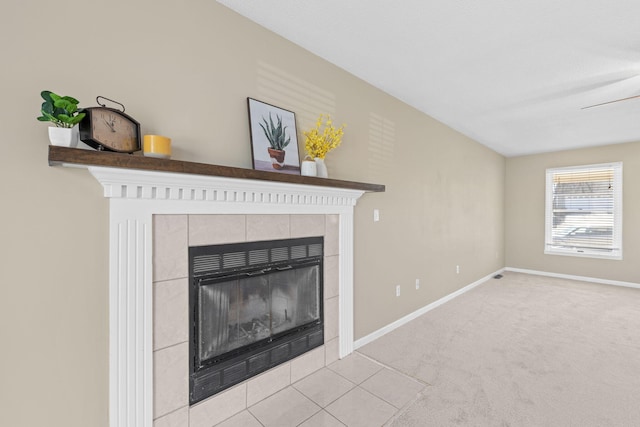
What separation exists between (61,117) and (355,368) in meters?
2.49

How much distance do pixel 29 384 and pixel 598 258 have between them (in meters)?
7.49

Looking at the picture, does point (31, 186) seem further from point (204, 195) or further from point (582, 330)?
point (582, 330)

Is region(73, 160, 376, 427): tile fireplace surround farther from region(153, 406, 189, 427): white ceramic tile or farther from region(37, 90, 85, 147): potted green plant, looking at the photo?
region(37, 90, 85, 147): potted green plant

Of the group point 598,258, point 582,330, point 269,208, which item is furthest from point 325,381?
point 598,258

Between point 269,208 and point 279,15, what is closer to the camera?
point 279,15

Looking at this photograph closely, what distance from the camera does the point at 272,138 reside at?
1.99 m

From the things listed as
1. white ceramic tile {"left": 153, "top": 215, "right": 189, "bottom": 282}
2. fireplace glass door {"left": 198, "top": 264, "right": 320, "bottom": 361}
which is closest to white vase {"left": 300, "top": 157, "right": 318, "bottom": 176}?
fireplace glass door {"left": 198, "top": 264, "right": 320, "bottom": 361}

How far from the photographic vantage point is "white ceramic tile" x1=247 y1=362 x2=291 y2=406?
189cm

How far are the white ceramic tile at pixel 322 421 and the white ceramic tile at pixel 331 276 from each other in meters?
0.83

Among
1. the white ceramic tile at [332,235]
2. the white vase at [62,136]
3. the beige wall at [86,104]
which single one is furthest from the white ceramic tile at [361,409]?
the white vase at [62,136]

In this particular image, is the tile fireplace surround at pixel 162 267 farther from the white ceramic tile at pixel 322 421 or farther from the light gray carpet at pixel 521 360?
the light gray carpet at pixel 521 360

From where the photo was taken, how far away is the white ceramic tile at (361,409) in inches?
68.9

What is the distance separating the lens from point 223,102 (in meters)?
1.79

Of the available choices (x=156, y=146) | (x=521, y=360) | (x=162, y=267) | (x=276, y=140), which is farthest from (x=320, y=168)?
(x=521, y=360)
